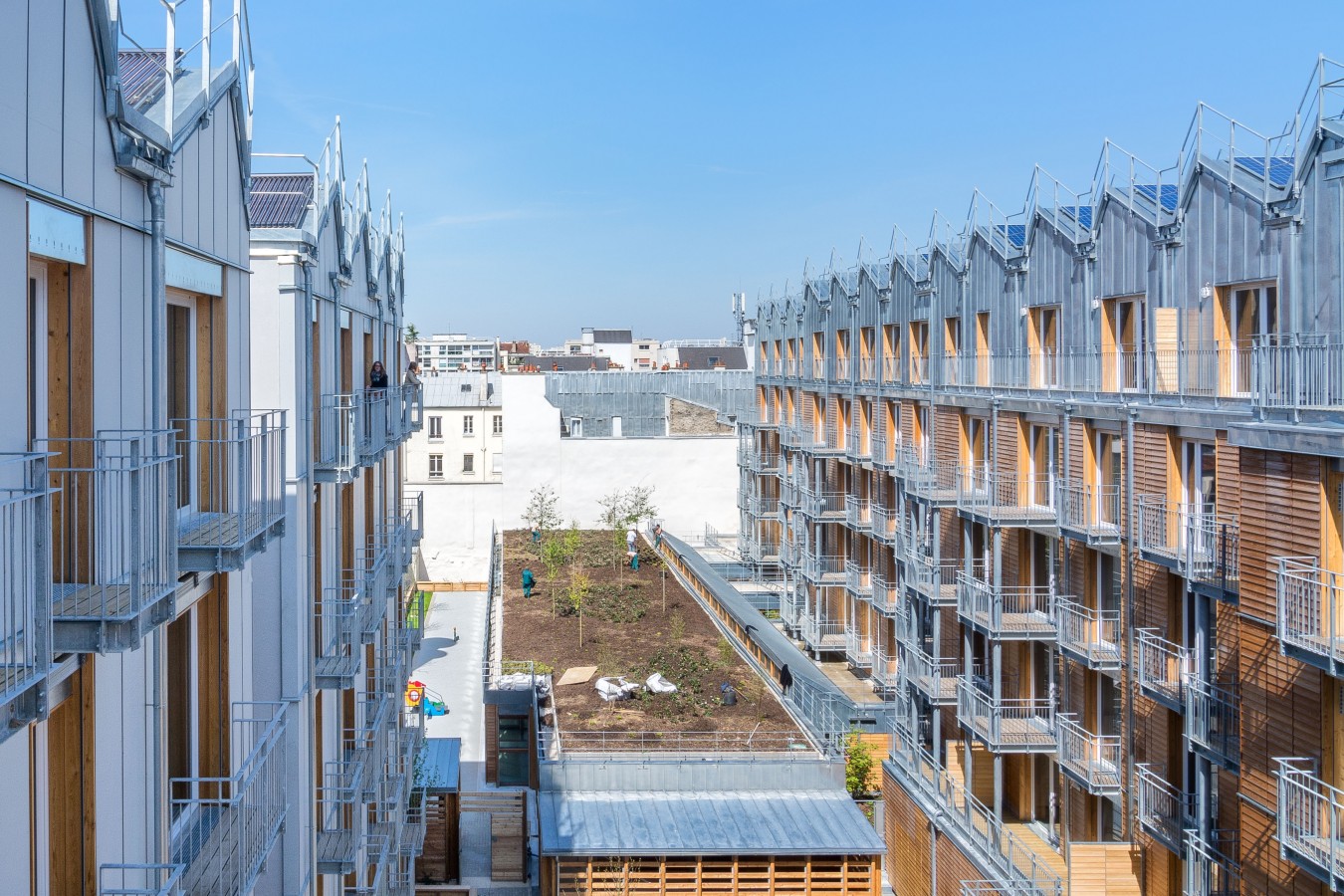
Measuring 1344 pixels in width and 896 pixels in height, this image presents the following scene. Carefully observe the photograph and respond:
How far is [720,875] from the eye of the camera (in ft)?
57.6

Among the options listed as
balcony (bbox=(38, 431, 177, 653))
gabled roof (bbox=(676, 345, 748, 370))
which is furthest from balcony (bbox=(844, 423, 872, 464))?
gabled roof (bbox=(676, 345, 748, 370))

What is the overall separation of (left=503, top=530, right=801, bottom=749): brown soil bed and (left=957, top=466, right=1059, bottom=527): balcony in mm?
5111

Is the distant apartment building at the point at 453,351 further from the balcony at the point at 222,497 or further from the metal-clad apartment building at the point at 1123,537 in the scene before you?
the balcony at the point at 222,497

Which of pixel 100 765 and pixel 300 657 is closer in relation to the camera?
pixel 100 765

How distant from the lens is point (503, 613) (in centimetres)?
3278

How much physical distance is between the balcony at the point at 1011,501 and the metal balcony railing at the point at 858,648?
27.9 feet

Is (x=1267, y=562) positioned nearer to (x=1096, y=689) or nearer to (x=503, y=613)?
(x=1096, y=689)

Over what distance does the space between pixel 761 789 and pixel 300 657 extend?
11410mm

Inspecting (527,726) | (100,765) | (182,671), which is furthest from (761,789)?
(100,765)

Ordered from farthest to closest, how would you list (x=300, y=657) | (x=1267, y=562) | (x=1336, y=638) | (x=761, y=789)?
(x=761, y=789)
(x=1267, y=562)
(x=1336, y=638)
(x=300, y=657)

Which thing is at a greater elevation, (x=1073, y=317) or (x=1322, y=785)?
(x=1073, y=317)

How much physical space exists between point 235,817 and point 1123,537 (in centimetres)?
1333

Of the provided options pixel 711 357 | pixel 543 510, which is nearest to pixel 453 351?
pixel 711 357

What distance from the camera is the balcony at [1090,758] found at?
17.2 metres
